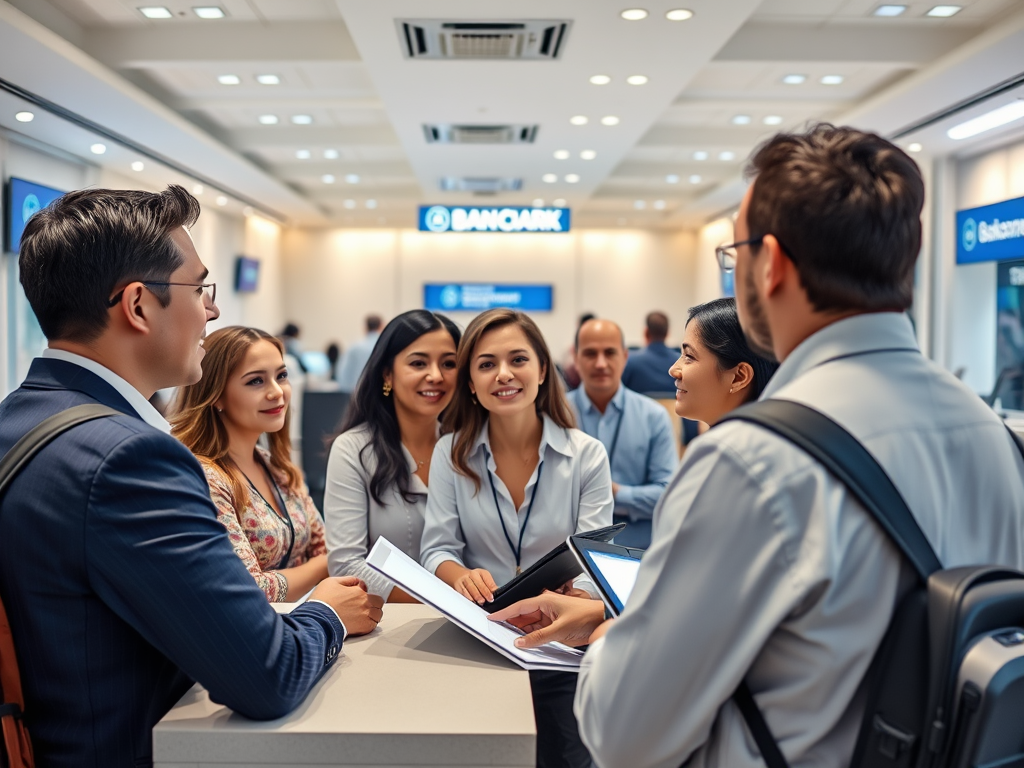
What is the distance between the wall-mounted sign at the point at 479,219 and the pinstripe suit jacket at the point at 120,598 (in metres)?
3.25

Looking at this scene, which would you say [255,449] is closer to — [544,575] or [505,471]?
[505,471]

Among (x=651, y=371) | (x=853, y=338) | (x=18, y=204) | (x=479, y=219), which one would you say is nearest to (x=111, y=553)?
(x=853, y=338)

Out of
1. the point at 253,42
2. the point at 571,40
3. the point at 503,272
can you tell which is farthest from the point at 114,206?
the point at 503,272

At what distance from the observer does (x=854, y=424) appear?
95 cm

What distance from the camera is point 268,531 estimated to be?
2305mm

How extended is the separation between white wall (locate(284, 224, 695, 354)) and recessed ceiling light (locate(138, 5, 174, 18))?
34.4ft

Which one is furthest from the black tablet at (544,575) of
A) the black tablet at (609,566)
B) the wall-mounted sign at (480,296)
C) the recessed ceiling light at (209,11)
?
the wall-mounted sign at (480,296)

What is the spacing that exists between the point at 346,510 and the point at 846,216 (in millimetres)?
1864

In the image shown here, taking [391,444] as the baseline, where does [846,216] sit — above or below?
above

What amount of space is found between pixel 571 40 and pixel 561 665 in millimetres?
5361

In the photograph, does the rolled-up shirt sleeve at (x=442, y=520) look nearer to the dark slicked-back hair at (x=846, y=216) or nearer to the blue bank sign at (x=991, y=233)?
the dark slicked-back hair at (x=846, y=216)

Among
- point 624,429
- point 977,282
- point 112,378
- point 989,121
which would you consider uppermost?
point 989,121

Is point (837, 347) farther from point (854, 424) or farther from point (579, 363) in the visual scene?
point (579, 363)

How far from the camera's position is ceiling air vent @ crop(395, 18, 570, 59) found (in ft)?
19.0
